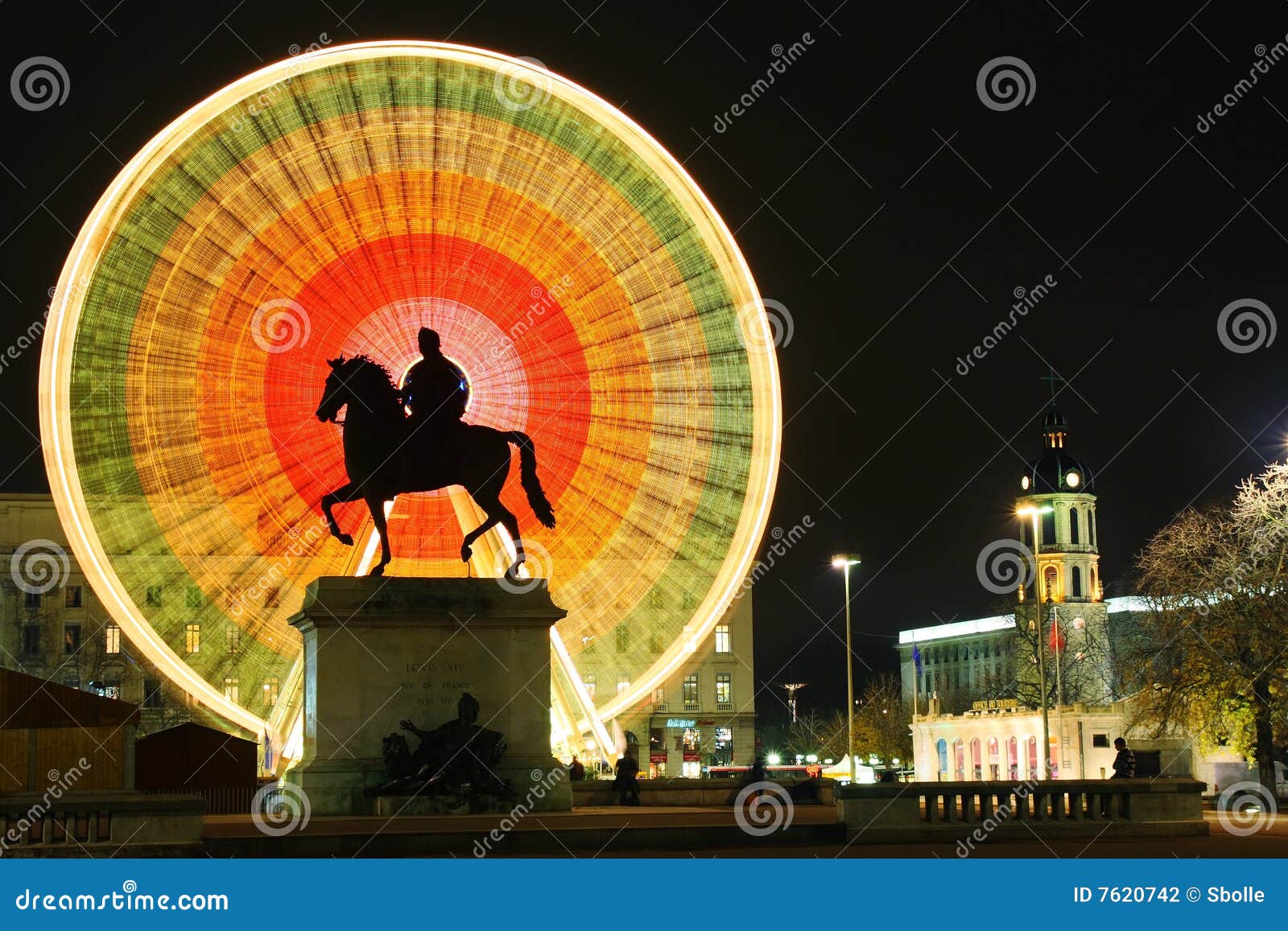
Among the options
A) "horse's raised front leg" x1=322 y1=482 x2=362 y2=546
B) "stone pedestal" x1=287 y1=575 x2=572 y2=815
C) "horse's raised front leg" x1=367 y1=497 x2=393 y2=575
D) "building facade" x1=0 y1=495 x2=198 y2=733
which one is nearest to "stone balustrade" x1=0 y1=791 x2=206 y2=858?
"stone pedestal" x1=287 y1=575 x2=572 y2=815

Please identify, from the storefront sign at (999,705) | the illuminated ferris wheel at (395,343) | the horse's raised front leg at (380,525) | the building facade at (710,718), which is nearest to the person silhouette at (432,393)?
the horse's raised front leg at (380,525)

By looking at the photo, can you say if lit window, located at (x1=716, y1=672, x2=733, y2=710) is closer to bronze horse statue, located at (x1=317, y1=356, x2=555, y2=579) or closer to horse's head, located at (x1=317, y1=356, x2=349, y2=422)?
bronze horse statue, located at (x1=317, y1=356, x2=555, y2=579)

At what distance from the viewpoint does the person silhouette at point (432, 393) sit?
29.1 m

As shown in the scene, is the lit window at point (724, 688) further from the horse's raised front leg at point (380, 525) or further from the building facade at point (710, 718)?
the horse's raised front leg at point (380, 525)

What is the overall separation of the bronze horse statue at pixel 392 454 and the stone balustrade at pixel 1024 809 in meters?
8.70

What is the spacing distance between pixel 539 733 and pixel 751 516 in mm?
8671

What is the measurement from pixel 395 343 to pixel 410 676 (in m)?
8.04

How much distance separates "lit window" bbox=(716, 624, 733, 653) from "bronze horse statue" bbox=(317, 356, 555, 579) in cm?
7685

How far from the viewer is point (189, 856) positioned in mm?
19875

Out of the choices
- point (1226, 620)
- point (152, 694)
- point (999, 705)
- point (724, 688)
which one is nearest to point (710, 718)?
point (724, 688)

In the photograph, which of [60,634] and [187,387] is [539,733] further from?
[60,634]

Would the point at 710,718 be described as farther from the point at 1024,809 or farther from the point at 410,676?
the point at 1024,809

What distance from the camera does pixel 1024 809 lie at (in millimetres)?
22422
